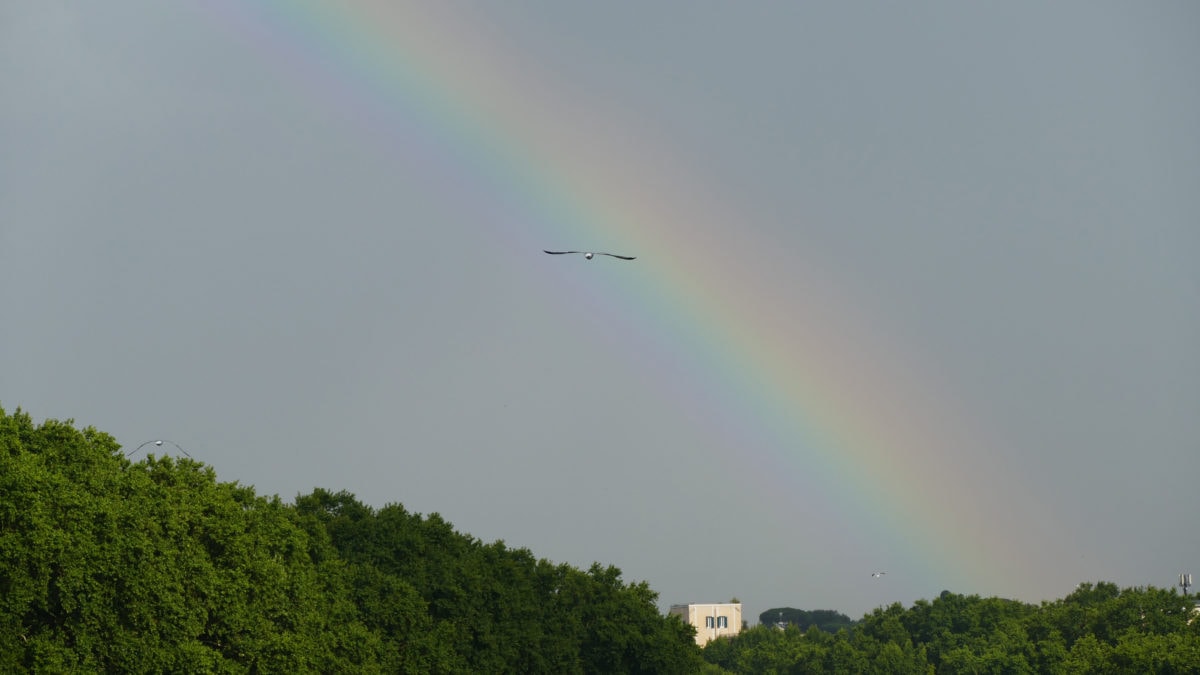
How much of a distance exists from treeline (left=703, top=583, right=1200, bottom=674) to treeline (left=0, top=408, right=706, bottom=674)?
219 ft

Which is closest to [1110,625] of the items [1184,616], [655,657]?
[1184,616]

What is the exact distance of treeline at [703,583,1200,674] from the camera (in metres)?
142

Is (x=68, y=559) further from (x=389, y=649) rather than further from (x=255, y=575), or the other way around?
(x=389, y=649)

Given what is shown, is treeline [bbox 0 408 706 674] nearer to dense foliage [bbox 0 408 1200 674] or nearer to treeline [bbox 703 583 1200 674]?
dense foliage [bbox 0 408 1200 674]

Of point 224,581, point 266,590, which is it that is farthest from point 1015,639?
point 224,581

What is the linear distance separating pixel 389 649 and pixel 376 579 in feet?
13.0

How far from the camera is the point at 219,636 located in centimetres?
5891

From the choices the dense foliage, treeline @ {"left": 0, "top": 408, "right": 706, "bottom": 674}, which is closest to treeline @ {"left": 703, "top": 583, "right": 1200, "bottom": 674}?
the dense foliage

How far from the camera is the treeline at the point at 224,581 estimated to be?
48531 mm

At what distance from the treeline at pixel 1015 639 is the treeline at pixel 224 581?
219 feet

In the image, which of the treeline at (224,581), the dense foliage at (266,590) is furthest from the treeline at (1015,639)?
the treeline at (224,581)

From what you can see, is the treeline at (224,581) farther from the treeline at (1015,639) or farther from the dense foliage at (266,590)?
the treeline at (1015,639)

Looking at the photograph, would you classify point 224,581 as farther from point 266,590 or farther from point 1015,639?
point 1015,639

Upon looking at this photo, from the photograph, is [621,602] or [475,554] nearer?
[475,554]
